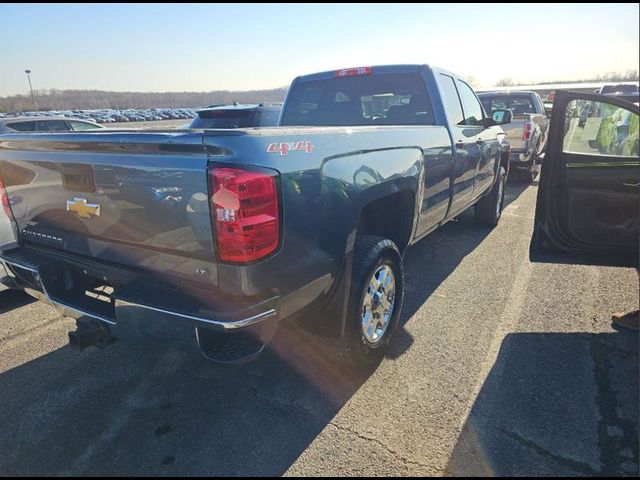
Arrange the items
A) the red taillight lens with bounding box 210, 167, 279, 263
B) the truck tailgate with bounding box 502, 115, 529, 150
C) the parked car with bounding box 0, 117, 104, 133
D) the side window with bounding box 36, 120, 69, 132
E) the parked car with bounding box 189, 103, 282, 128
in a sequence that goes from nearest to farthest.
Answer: the red taillight lens with bounding box 210, 167, 279, 263 → the parked car with bounding box 0, 117, 104, 133 → the parked car with bounding box 189, 103, 282, 128 → the side window with bounding box 36, 120, 69, 132 → the truck tailgate with bounding box 502, 115, 529, 150

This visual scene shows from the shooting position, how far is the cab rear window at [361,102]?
425cm

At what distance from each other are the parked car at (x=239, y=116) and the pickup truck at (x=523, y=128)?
485 cm

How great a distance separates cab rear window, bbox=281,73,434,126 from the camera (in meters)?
4.25

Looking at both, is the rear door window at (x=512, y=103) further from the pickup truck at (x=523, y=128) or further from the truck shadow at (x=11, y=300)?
the truck shadow at (x=11, y=300)

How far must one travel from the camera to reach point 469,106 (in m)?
5.21

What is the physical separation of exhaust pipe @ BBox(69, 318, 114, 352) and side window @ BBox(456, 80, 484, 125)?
409 centimetres

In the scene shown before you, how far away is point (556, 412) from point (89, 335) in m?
2.69

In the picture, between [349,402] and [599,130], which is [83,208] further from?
[599,130]

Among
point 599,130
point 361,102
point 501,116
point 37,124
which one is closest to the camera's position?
point 599,130

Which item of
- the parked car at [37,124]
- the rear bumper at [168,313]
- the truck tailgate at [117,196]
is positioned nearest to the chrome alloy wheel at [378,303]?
the rear bumper at [168,313]

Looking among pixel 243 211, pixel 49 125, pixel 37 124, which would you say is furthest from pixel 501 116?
pixel 49 125

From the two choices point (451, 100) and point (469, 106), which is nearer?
point (451, 100)

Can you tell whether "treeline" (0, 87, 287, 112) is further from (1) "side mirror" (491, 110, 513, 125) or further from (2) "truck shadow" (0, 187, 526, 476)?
(2) "truck shadow" (0, 187, 526, 476)

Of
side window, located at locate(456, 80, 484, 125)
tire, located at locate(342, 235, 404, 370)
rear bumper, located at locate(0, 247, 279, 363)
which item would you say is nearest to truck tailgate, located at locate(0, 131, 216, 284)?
rear bumper, located at locate(0, 247, 279, 363)
